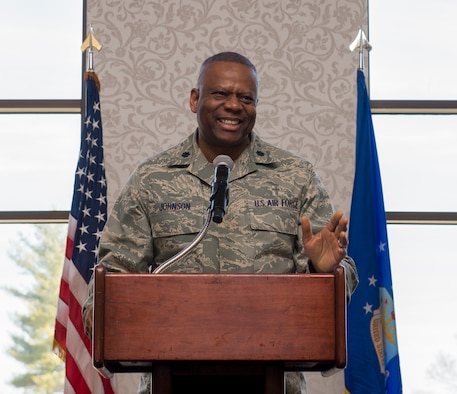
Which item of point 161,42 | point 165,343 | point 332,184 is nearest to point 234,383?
point 165,343

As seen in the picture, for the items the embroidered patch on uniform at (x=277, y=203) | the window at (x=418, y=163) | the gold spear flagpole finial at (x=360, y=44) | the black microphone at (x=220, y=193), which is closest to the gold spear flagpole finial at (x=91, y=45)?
the gold spear flagpole finial at (x=360, y=44)

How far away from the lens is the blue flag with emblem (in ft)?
14.4

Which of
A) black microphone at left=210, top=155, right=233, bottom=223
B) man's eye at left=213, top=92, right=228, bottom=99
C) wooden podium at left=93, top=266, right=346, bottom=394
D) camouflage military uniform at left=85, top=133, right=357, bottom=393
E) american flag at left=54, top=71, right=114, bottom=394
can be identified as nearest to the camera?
wooden podium at left=93, top=266, right=346, bottom=394

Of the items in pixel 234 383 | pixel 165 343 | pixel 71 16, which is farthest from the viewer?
pixel 71 16

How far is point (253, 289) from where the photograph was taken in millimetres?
2006

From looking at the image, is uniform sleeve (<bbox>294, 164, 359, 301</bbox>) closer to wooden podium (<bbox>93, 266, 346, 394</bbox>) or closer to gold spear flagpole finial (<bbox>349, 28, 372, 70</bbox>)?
wooden podium (<bbox>93, 266, 346, 394</bbox>)

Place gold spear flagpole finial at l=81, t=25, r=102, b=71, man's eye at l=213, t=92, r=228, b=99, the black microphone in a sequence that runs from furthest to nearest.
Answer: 1. gold spear flagpole finial at l=81, t=25, r=102, b=71
2. man's eye at l=213, t=92, r=228, b=99
3. the black microphone

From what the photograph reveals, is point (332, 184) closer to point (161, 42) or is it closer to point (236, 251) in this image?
point (161, 42)

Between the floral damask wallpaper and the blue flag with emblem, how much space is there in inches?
10.8

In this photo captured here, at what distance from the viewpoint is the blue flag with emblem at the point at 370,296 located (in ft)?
14.4

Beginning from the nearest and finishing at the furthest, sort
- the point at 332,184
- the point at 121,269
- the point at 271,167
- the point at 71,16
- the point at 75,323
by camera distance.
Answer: the point at 121,269
the point at 271,167
the point at 75,323
the point at 332,184
the point at 71,16

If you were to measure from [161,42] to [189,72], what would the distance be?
0.22 metres

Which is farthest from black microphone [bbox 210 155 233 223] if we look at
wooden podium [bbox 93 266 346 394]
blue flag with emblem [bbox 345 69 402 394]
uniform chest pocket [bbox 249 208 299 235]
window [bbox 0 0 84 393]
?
window [bbox 0 0 84 393]

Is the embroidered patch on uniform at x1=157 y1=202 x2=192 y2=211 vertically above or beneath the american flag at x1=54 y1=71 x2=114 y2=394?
beneath
